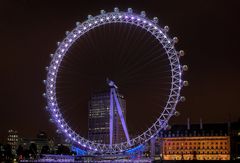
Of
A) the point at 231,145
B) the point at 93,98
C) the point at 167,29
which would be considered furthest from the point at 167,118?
the point at 93,98

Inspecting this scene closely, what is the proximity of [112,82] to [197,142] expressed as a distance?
147ft

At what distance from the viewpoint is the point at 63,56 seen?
39.2 metres

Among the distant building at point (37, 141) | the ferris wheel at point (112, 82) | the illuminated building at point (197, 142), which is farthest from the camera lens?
the distant building at point (37, 141)

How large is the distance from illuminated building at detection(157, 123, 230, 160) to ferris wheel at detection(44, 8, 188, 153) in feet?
128

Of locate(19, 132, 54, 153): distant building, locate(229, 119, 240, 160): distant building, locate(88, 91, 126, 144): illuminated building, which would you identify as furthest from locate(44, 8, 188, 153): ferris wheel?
locate(19, 132, 54, 153): distant building

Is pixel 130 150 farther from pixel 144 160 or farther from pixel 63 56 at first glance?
pixel 63 56

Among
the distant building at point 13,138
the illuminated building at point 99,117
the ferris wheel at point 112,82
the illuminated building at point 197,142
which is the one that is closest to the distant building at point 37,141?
the distant building at point 13,138

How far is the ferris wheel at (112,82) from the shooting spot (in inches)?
1422

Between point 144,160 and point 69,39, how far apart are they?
1404 cm

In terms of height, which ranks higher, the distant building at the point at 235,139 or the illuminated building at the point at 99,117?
the illuminated building at the point at 99,117

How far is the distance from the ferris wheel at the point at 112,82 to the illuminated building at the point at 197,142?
3892cm

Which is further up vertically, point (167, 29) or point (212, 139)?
point (167, 29)

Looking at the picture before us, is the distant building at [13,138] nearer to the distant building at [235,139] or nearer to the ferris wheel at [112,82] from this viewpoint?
the distant building at [235,139]

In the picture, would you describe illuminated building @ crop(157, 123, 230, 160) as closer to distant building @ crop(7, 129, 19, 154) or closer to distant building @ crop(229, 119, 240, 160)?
Result: distant building @ crop(229, 119, 240, 160)
